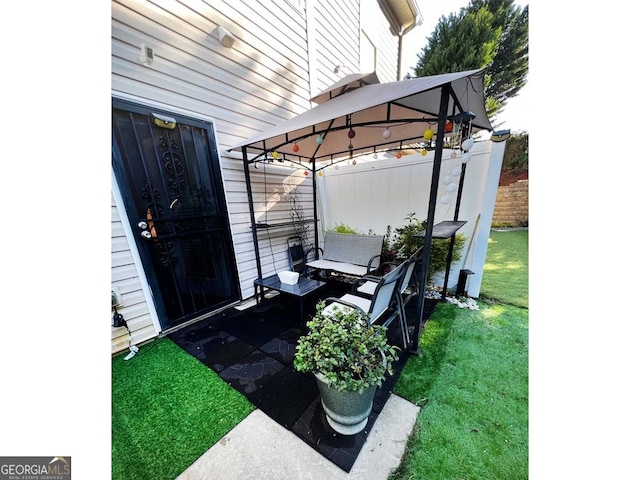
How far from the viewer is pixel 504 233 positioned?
6980mm

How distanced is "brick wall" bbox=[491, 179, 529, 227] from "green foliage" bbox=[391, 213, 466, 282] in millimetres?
6071

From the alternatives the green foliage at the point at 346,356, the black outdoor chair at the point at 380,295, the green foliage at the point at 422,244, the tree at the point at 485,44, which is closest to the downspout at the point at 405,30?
the tree at the point at 485,44

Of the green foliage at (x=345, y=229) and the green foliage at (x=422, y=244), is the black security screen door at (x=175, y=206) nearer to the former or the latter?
the green foliage at (x=345, y=229)

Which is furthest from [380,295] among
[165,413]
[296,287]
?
[165,413]

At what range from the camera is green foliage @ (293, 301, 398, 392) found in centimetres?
121

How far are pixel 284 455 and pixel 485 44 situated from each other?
11.9 metres

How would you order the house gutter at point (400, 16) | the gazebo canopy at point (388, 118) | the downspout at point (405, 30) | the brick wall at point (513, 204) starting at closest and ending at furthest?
the gazebo canopy at point (388, 118) < the house gutter at point (400, 16) < the downspout at point (405, 30) < the brick wall at point (513, 204)

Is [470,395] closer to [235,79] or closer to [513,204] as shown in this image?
[235,79]

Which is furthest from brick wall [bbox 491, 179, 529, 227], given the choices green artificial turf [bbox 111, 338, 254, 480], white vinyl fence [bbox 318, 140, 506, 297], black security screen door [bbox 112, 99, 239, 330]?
green artificial turf [bbox 111, 338, 254, 480]

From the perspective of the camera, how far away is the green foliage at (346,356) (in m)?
1.21

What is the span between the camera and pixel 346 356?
1280 millimetres

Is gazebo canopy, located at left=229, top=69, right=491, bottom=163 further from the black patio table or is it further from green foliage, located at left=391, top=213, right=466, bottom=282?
the black patio table

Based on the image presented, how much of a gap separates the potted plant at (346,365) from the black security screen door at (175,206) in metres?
2.18
